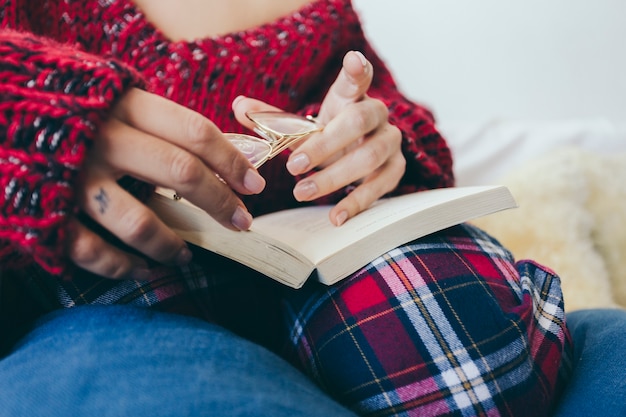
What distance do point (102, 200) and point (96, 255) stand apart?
36 millimetres

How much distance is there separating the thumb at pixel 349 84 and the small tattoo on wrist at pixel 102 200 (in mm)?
275

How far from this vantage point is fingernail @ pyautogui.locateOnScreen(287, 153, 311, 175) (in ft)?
1.61

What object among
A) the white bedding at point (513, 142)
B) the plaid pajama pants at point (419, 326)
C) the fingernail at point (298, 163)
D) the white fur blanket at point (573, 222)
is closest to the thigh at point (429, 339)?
the plaid pajama pants at point (419, 326)

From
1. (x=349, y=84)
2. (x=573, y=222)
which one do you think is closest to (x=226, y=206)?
(x=349, y=84)

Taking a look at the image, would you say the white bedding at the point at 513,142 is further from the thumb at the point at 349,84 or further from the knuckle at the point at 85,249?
the knuckle at the point at 85,249

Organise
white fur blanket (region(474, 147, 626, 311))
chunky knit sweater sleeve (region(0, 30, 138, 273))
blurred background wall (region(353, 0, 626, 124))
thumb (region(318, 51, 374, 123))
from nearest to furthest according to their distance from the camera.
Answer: chunky knit sweater sleeve (region(0, 30, 138, 273)) → thumb (region(318, 51, 374, 123)) → white fur blanket (region(474, 147, 626, 311)) → blurred background wall (region(353, 0, 626, 124))

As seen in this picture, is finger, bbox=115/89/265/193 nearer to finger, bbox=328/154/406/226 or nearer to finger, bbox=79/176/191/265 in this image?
finger, bbox=79/176/191/265

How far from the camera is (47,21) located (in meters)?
0.57

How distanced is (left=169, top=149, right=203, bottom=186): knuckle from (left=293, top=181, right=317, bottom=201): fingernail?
0.17m

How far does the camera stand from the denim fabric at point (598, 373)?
43 cm

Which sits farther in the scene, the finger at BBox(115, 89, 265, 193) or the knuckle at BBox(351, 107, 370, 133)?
the knuckle at BBox(351, 107, 370, 133)

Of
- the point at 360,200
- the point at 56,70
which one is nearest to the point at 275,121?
the point at 360,200

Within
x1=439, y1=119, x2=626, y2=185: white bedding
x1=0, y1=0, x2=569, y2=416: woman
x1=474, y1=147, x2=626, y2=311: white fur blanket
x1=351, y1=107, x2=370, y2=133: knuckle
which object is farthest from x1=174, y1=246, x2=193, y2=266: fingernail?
x1=439, y1=119, x2=626, y2=185: white bedding

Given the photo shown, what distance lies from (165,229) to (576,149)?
2.70 feet
